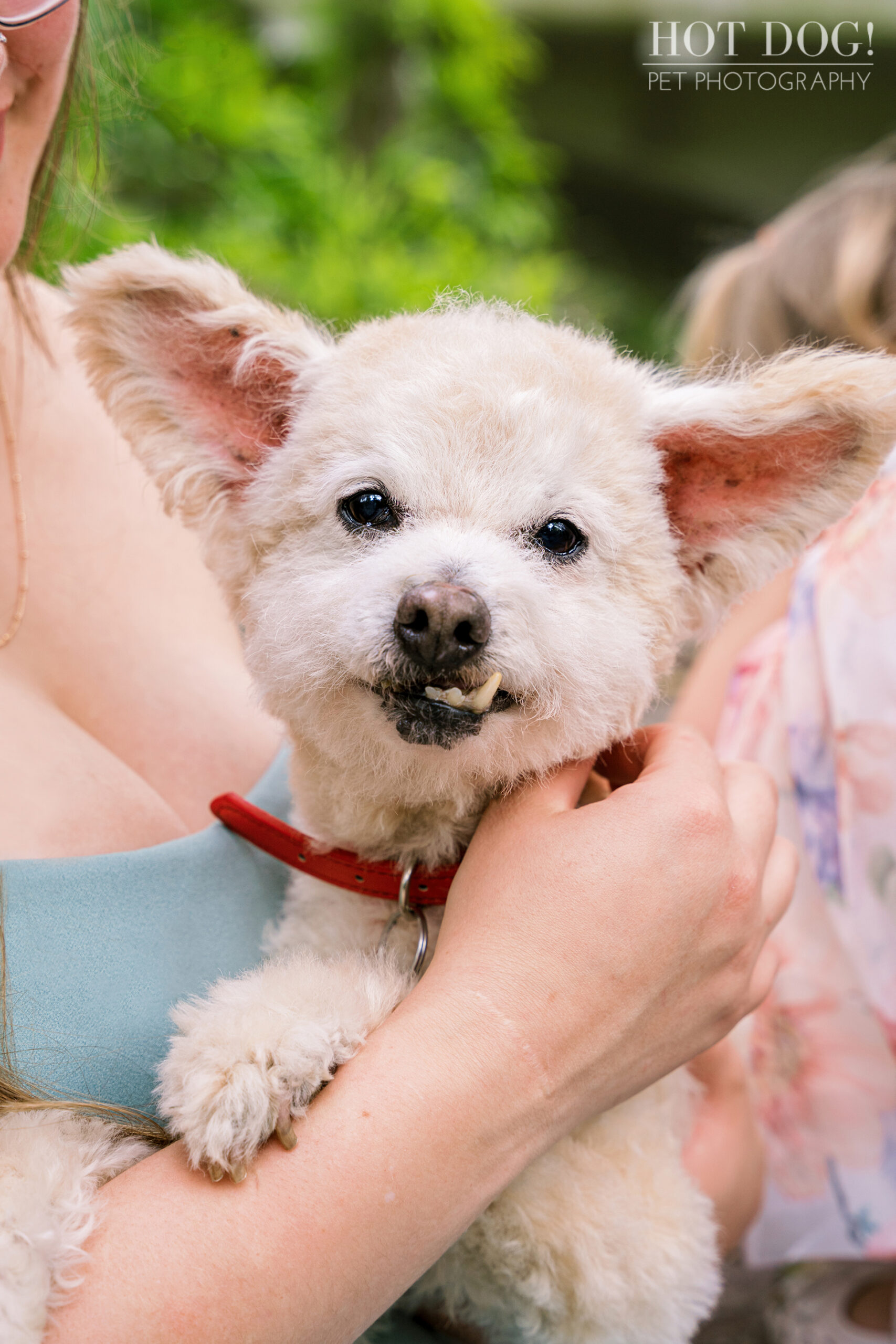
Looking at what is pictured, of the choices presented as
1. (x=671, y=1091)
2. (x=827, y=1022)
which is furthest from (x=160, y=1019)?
(x=827, y=1022)

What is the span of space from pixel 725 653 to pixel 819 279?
957 mm

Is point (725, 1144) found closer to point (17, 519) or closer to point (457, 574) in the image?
point (457, 574)

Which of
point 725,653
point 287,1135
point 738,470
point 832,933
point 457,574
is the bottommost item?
point 287,1135

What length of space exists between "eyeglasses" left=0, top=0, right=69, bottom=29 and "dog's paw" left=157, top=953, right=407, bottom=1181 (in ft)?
3.72

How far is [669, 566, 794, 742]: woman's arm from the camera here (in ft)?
7.10

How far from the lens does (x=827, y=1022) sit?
1.67m

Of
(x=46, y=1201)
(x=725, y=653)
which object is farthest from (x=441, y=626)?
(x=725, y=653)

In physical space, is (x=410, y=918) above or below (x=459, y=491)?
below

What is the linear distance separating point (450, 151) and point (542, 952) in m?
4.69

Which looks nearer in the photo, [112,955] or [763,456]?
[112,955]

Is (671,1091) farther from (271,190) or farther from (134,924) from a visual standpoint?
(271,190)

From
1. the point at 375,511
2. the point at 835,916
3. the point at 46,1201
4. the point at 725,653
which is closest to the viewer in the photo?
the point at 46,1201

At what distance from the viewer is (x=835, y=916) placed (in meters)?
1.60

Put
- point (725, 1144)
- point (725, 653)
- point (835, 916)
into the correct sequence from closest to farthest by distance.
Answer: point (725, 1144) < point (835, 916) < point (725, 653)
